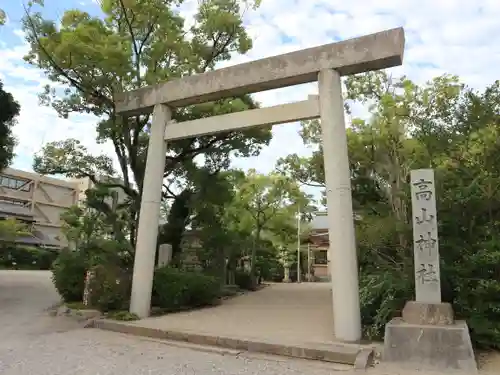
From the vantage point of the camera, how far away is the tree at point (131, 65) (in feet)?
34.9

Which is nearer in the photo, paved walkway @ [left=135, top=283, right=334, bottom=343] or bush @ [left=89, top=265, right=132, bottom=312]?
paved walkway @ [left=135, top=283, right=334, bottom=343]

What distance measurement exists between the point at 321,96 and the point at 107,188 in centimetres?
825

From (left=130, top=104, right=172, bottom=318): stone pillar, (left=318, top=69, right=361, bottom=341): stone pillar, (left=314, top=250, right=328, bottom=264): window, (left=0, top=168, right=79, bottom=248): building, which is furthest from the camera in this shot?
(left=0, top=168, right=79, bottom=248): building

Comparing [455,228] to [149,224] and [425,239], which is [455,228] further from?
[149,224]

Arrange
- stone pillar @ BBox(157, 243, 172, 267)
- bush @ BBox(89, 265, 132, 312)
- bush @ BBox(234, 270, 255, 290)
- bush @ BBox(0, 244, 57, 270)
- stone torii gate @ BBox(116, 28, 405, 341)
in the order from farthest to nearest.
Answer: bush @ BBox(0, 244, 57, 270) → bush @ BBox(234, 270, 255, 290) → stone pillar @ BBox(157, 243, 172, 267) → bush @ BBox(89, 265, 132, 312) → stone torii gate @ BBox(116, 28, 405, 341)

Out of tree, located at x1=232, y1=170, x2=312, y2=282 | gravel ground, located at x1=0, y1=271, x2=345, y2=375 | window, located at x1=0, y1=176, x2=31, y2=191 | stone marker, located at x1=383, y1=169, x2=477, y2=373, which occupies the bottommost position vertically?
gravel ground, located at x1=0, y1=271, x2=345, y2=375

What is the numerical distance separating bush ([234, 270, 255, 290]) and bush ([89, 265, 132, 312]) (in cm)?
904

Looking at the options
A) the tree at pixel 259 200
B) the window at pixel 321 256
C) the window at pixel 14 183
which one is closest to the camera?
the tree at pixel 259 200

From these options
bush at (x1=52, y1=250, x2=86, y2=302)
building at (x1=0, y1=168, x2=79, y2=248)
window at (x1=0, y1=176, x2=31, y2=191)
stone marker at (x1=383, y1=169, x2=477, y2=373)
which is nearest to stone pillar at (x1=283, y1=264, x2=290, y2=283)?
bush at (x1=52, y1=250, x2=86, y2=302)

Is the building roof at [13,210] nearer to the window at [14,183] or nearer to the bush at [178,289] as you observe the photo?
the window at [14,183]

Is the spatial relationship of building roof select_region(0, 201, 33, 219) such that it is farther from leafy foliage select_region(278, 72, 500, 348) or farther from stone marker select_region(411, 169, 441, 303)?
stone marker select_region(411, 169, 441, 303)

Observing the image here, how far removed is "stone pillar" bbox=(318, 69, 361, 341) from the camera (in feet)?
22.3

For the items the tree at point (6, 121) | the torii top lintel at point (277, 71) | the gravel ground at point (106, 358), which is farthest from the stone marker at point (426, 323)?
the tree at point (6, 121)

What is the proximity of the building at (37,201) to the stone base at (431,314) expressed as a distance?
38183 millimetres
